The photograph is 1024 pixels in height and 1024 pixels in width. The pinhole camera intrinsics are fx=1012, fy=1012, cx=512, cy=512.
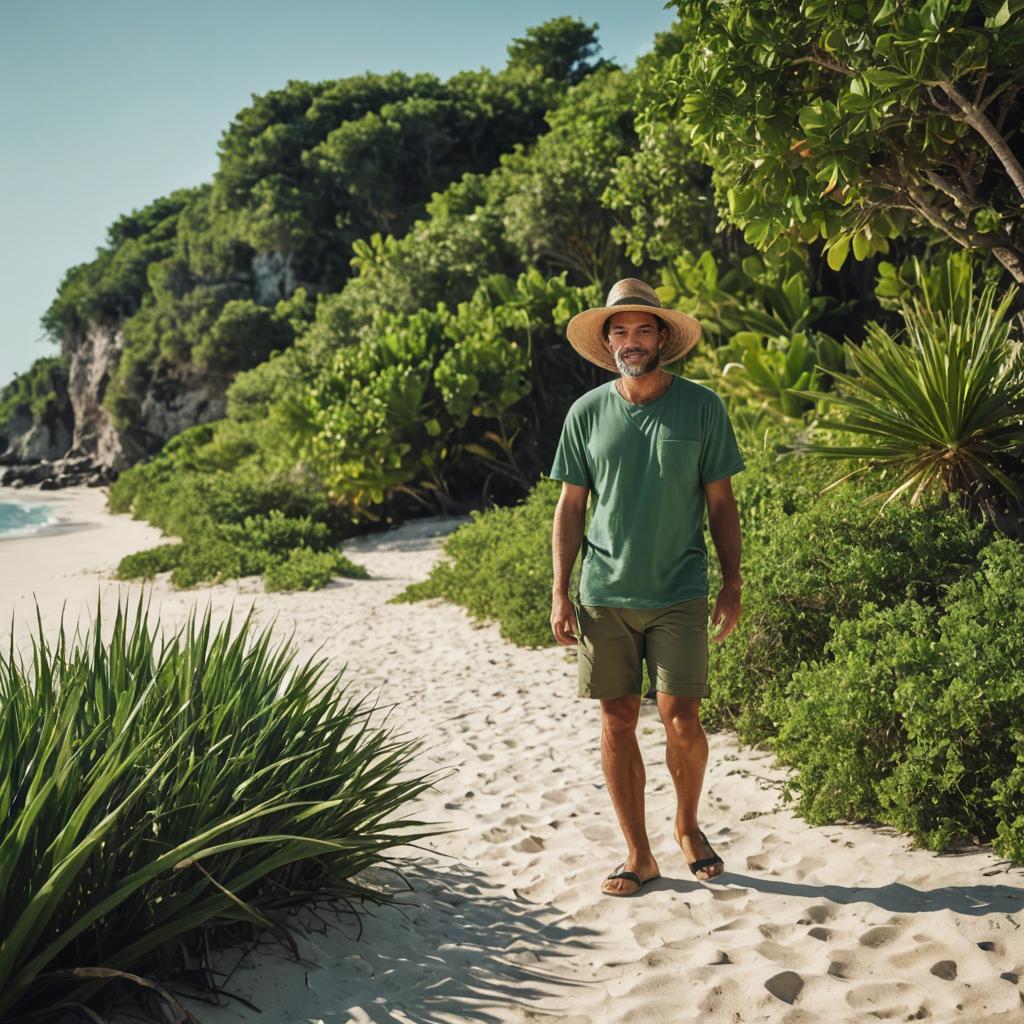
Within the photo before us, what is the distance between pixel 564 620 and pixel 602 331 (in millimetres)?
1102

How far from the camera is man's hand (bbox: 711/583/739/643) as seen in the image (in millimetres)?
3592

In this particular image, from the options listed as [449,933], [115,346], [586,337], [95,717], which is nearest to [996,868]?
[449,933]

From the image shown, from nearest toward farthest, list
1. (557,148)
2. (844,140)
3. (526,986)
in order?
(526,986) → (844,140) → (557,148)

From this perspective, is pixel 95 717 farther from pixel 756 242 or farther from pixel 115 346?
pixel 115 346

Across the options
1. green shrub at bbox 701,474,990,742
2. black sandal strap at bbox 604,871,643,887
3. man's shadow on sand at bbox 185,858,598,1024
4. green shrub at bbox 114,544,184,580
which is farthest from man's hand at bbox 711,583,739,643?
green shrub at bbox 114,544,184,580

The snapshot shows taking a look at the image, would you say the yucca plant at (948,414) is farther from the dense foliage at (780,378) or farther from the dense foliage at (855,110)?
the dense foliage at (855,110)

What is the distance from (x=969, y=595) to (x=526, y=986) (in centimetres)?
289

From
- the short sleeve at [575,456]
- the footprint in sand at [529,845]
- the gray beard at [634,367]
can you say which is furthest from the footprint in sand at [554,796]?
the gray beard at [634,367]

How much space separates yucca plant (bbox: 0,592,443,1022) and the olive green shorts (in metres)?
0.81

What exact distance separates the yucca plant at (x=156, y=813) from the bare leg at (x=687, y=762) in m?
1.00

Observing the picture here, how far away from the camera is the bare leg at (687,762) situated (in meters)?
3.57

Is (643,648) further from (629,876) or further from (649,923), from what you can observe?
(649,923)

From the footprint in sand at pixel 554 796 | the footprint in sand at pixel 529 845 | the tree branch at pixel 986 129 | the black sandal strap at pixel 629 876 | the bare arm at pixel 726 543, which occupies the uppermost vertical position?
the tree branch at pixel 986 129

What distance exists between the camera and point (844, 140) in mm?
4699
